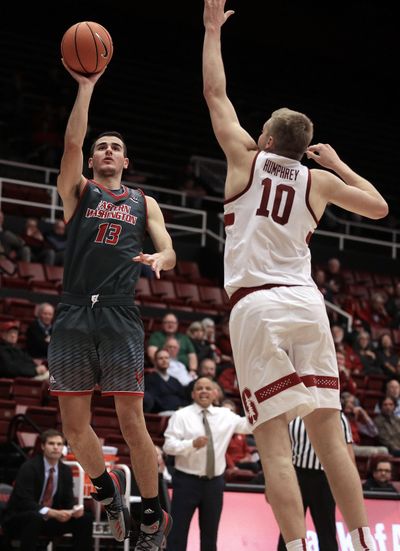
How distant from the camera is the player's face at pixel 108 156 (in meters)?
6.26

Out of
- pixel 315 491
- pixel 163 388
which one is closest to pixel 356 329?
pixel 163 388

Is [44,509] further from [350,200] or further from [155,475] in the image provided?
[350,200]

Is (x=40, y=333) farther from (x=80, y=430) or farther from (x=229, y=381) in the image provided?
(x=80, y=430)

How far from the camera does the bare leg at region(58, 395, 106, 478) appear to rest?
5934 millimetres

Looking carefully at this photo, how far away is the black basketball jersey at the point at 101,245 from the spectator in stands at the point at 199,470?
3.55 metres

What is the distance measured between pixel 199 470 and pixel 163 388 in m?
3.55

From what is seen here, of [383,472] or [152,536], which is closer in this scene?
[152,536]

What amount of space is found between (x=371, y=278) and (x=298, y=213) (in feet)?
52.5

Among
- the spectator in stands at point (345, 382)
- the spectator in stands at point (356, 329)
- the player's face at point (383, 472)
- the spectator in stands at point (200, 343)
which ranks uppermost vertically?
the spectator in stands at point (356, 329)

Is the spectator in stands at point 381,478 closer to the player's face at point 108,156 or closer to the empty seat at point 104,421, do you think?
the empty seat at point 104,421

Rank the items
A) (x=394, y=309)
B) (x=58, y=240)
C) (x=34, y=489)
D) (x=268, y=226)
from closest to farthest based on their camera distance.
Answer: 1. (x=268, y=226)
2. (x=34, y=489)
3. (x=58, y=240)
4. (x=394, y=309)

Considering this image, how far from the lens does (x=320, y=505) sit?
8586mm

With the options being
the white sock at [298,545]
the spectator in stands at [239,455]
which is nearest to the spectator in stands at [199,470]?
the spectator in stands at [239,455]

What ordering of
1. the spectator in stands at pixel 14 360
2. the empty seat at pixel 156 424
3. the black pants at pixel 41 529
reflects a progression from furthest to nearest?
1. the spectator in stands at pixel 14 360
2. the empty seat at pixel 156 424
3. the black pants at pixel 41 529
